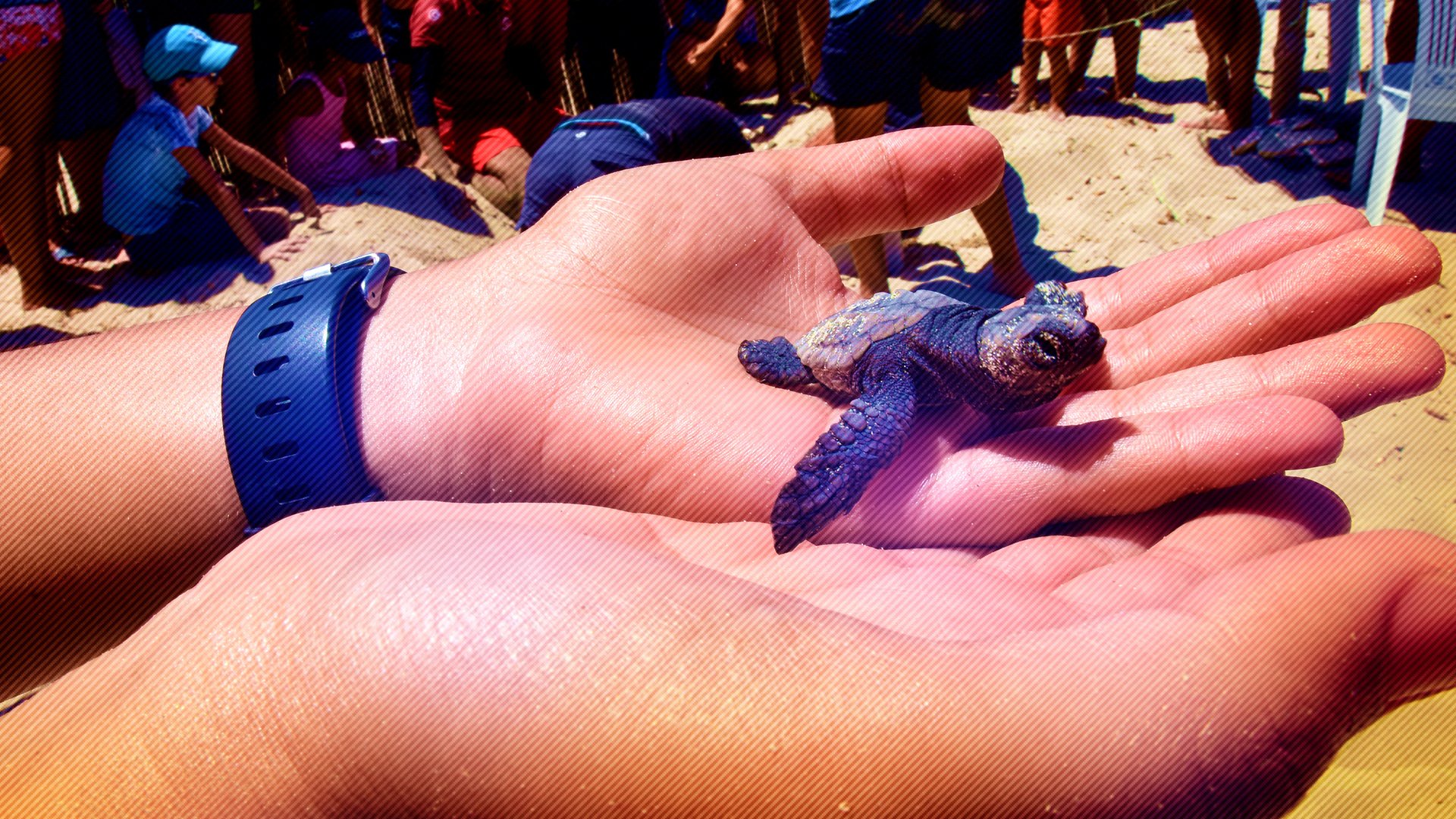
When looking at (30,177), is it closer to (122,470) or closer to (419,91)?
(419,91)

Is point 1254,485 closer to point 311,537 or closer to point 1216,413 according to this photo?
point 1216,413

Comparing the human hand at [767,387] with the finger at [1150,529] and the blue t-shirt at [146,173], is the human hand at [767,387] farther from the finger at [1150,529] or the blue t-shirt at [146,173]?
the blue t-shirt at [146,173]

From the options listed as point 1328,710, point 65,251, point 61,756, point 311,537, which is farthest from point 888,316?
point 65,251

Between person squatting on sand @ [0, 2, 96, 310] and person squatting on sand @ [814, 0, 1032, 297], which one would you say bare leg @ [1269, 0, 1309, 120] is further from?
person squatting on sand @ [0, 2, 96, 310]

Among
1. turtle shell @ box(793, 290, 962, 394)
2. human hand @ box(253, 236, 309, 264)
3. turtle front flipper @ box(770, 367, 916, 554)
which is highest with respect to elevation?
turtle shell @ box(793, 290, 962, 394)

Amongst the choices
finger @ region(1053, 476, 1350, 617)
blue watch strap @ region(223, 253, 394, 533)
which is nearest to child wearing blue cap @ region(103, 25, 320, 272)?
blue watch strap @ region(223, 253, 394, 533)

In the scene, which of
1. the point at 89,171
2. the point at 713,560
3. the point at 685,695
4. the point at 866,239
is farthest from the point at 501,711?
the point at 89,171
